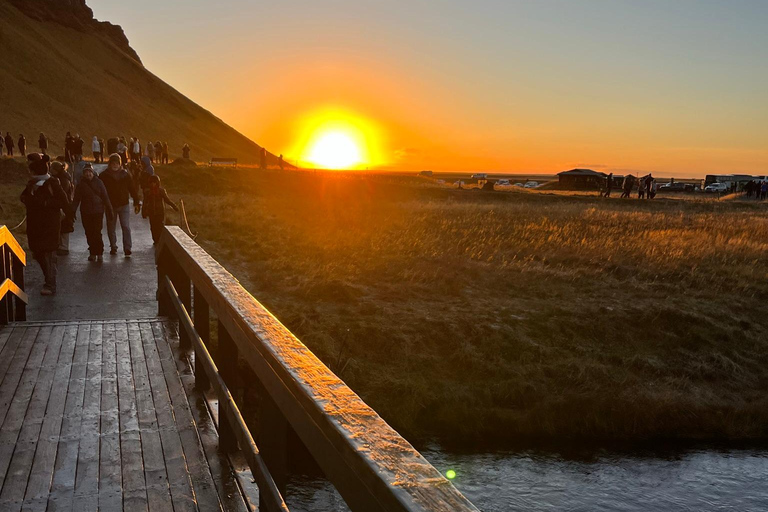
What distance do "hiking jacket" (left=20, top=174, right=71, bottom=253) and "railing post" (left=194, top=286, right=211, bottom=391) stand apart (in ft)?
17.4

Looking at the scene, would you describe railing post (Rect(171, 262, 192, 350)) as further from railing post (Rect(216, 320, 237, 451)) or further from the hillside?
the hillside

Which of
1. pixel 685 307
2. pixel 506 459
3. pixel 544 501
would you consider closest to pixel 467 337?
pixel 506 459

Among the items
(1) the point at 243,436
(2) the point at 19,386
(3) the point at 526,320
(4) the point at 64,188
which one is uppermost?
(4) the point at 64,188

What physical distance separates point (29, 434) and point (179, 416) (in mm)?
898

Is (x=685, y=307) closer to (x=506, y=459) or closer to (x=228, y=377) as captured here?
(x=506, y=459)

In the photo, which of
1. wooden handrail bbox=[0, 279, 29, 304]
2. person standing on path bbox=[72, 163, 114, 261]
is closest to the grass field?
person standing on path bbox=[72, 163, 114, 261]

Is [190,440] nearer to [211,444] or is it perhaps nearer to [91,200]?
[211,444]

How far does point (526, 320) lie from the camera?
13555 mm

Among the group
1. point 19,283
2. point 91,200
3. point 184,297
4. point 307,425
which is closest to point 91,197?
point 91,200

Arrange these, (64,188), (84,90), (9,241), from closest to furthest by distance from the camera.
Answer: (9,241)
(64,188)
(84,90)

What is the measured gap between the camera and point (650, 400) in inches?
437

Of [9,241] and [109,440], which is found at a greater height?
[9,241]

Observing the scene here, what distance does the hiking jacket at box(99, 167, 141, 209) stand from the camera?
12.6 meters

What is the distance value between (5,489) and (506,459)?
781 cm
